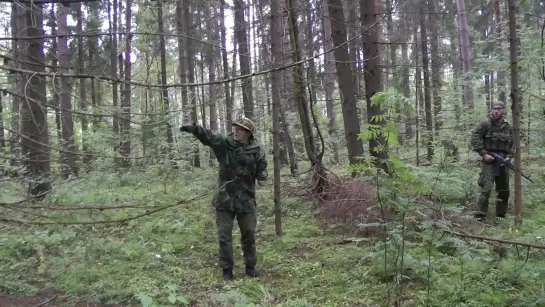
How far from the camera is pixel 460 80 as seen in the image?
1572cm

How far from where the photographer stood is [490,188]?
7.92 metres

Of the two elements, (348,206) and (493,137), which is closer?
(348,206)

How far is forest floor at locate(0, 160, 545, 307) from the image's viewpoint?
4523 millimetres

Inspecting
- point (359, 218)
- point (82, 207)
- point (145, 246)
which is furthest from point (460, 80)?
point (82, 207)

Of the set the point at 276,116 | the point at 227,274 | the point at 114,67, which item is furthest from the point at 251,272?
the point at 114,67

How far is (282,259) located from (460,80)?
40.1 feet

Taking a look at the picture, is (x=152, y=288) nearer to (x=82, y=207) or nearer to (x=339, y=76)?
(x=82, y=207)

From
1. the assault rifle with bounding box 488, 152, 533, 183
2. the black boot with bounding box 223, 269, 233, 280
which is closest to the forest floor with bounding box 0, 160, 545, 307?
the black boot with bounding box 223, 269, 233, 280

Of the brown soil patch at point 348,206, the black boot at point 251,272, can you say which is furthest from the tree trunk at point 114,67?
the brown soil patch at point 348,206

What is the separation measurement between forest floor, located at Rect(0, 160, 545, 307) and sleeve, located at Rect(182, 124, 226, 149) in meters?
0.78

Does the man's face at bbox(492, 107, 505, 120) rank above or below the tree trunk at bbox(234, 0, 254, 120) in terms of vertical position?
below

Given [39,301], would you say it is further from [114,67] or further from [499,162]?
[114,67]

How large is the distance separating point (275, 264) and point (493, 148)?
4.89m

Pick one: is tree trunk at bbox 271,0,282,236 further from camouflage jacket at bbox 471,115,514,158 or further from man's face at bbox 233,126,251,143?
camouflage jacket at bbox 471,115,514,158
